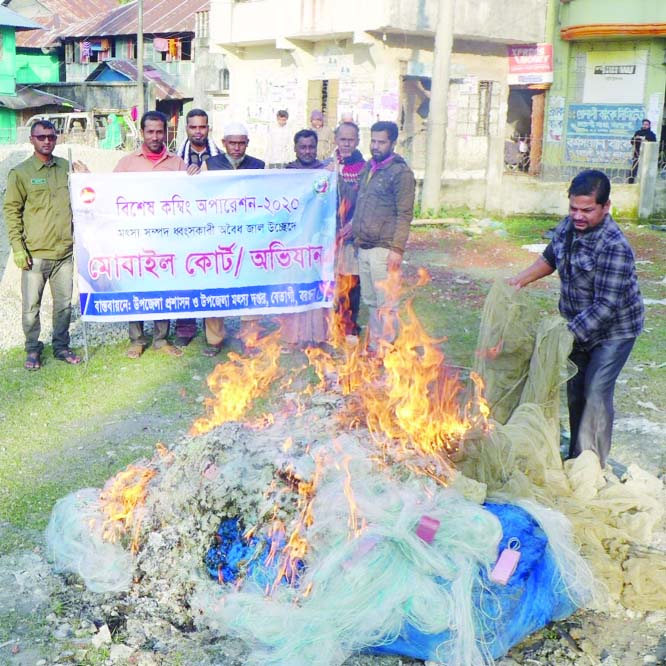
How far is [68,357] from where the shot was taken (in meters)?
7.85

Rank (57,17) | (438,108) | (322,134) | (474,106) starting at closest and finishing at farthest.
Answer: (322,134)
(438,108)
(474,106)
(57,17)

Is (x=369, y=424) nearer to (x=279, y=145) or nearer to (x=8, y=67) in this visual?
(x=279, y=145)

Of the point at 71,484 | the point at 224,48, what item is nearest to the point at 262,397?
the point at 71,484

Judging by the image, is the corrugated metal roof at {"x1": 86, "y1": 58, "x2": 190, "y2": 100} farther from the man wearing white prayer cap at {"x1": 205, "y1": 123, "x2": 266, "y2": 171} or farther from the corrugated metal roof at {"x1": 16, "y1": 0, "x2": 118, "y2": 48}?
the man wearing white prayer cap at {"x1": 205, "y1": 123, "x2": 266, "y2": 171}

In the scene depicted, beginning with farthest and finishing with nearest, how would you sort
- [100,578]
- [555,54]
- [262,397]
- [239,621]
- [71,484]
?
[555,54]
[262,397]
[71,484]
[100,578]
[239,621]

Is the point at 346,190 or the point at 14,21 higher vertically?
the point at 14,21

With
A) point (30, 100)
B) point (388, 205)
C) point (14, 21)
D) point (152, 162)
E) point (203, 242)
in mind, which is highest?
point (14, 21)

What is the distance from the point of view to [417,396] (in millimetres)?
4691

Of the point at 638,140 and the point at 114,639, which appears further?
the point at 638,140

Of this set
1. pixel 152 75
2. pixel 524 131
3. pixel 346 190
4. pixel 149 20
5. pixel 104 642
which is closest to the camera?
→ pixel 104 642

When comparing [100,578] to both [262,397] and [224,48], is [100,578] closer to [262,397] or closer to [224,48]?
[262,397]

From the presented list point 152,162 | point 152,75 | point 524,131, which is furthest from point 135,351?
point 152,75

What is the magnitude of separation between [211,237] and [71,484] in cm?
307

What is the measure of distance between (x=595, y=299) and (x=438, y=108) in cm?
1377
